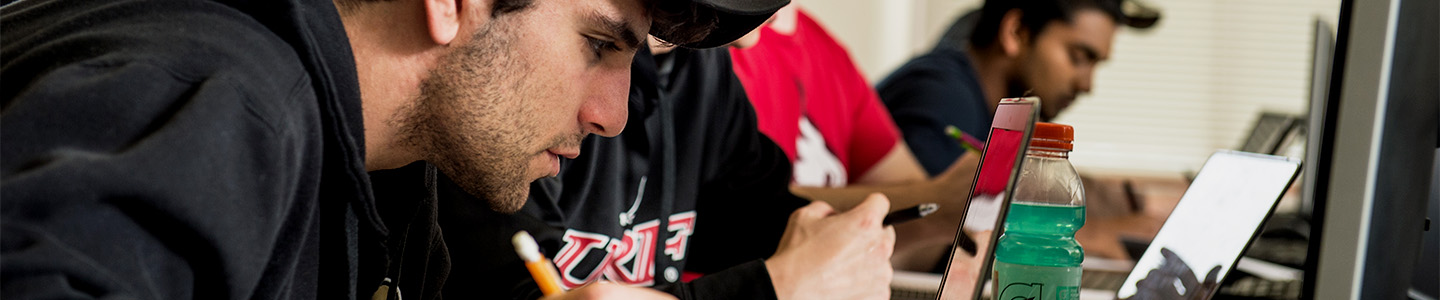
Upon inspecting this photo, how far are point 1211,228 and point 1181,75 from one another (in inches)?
127

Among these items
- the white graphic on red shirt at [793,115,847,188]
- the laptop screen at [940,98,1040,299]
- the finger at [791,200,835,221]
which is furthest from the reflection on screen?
the white graphic on red shirt at [793,115,847,188]

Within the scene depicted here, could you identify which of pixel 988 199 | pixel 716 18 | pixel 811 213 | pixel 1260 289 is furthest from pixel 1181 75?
pixel 988 199

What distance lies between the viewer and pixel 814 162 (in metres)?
1.80

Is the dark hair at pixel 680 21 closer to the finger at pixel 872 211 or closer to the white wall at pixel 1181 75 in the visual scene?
the finger at pixel 872 211

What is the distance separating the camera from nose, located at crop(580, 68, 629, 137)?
0.86 meters

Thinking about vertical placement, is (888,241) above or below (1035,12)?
above

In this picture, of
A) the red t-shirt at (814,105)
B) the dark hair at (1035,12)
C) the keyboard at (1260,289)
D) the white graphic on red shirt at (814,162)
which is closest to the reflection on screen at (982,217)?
the keyboard at (1260,289)

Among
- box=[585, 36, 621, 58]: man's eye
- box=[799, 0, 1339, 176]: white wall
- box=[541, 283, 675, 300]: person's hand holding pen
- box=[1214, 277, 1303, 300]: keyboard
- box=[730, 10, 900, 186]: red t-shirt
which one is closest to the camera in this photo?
box=[541, 283, 675, 300]: person's hand holding pen

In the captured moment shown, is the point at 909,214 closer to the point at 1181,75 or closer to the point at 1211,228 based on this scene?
the point at 1211,228

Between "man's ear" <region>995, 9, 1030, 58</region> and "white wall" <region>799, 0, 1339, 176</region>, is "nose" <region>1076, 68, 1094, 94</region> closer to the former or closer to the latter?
"man's ear" <region>995, 9, 1030, 58</region>

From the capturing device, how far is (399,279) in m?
→ 0.88

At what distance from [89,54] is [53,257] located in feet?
0.39

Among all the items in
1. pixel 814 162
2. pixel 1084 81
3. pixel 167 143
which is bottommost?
pixel 1084 81

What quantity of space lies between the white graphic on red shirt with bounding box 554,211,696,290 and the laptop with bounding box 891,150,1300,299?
19.4 inches
